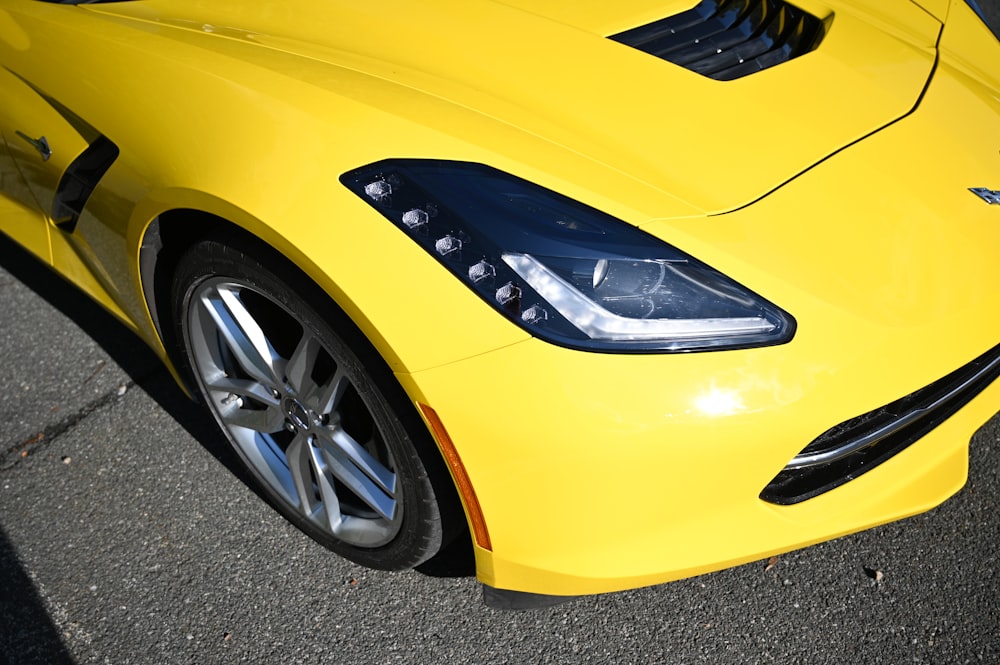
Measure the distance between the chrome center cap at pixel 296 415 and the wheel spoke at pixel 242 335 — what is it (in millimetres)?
59

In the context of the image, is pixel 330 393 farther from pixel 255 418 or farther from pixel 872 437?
pixel 872 437

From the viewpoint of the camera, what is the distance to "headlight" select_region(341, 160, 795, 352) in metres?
1.49

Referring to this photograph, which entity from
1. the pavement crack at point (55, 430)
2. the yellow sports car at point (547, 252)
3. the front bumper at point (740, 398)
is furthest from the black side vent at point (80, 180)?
the front bumper at point (740, 398)

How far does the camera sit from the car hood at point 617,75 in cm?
173

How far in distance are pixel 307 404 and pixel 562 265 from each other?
701 millimetres

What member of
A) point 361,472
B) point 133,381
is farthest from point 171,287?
point 133,381

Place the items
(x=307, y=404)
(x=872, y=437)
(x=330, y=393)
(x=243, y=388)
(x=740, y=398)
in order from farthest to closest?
1. (x=243, y=388)
2. (x=307, y=404)
3. (x=330, y=393)
4. (x=872, y=437)
5. (x=740, y=398)

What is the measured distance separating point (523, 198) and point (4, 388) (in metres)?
1.89

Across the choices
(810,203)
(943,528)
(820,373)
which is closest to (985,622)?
(943,528)

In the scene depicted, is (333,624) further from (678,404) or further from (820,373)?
(820,373)

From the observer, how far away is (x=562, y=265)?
5.06ft

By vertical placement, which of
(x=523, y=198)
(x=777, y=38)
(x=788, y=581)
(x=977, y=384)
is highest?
(x=777, y=38)

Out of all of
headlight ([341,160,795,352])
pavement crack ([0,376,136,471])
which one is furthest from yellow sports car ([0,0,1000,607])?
pavement crack ([0,376,136,471])

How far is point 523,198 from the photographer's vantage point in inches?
63.0
